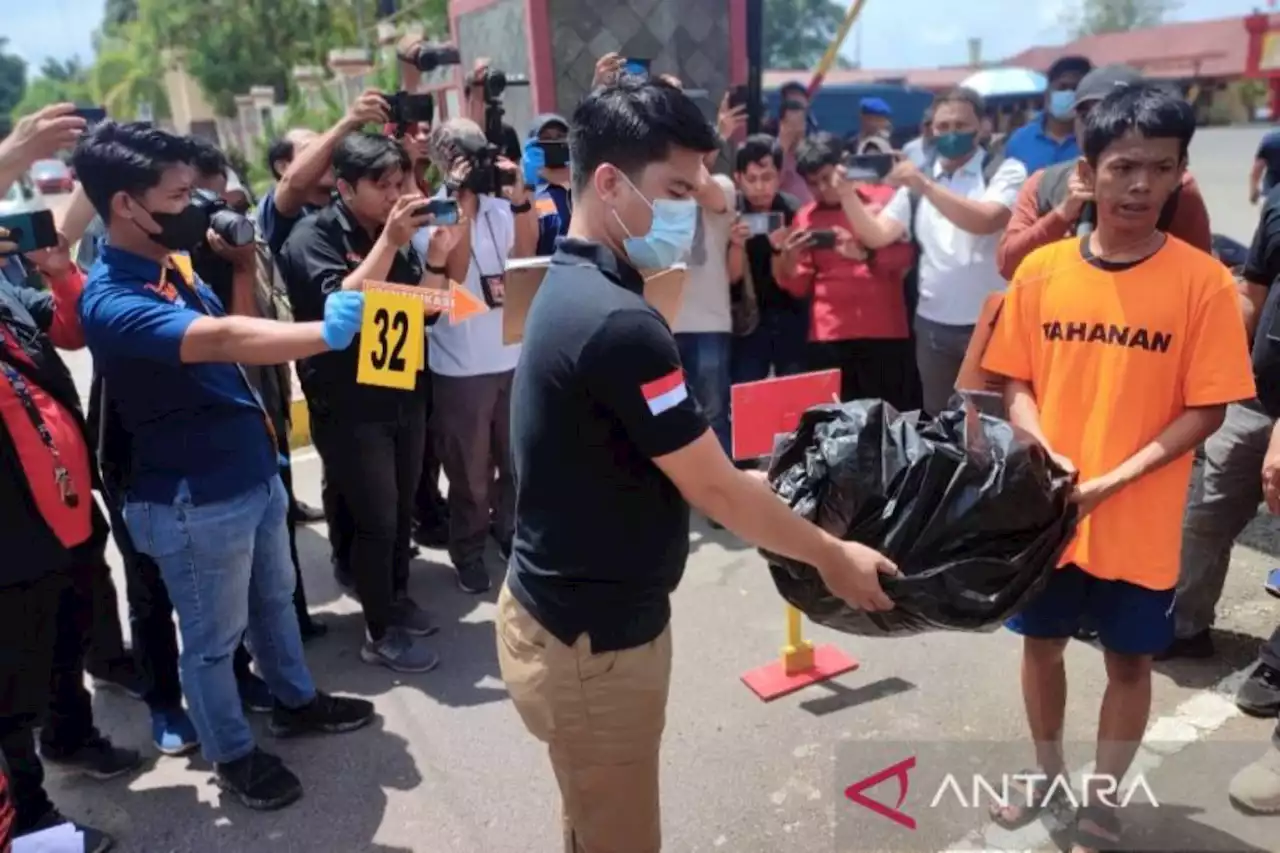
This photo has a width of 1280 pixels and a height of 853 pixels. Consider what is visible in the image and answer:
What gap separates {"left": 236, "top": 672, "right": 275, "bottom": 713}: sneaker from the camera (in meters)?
3.62

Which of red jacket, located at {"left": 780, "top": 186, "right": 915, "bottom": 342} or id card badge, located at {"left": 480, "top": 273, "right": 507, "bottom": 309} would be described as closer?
id card badge, located at {"left": 480, "top": 273, "right": 507, "bottom": 309}

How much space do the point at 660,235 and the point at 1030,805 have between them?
2.06m

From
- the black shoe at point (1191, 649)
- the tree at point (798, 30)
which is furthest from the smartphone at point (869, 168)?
the tree at point (798, 30)

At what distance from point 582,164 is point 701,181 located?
0.26 meters

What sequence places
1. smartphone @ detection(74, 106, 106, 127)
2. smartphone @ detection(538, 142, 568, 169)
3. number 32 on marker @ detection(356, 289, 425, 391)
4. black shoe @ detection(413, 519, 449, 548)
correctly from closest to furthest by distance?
number 32 on marker @ detection(356, 289, 425, 391) < smartphone @ detection(74, 106, 106, 127) < smartphone @ detection(538, 142, 568, 169) < black shoe @ detection(413, 519, 449, 548)

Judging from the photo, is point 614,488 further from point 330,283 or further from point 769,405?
point 330,283

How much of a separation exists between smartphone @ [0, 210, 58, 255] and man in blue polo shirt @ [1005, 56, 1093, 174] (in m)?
4.18

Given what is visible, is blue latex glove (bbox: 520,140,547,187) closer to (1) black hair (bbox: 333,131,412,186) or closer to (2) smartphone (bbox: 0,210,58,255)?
(1) black hair (bbox: 333,131,412,186)

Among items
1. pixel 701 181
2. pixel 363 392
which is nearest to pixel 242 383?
pixel 363 392

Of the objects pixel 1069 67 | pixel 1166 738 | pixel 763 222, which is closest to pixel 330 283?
pixel 763 222

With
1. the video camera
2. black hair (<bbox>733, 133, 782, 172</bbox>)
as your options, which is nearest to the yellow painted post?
black hair (<bbox>733, 133, 782, 172</bbox>)

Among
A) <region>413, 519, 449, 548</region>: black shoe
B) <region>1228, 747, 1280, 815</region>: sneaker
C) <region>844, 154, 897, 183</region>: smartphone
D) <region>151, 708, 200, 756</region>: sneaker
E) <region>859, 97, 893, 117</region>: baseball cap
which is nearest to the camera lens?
<region>1228, 747, 1280, 815</region>: sneaker

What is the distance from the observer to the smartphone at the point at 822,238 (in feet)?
15.7

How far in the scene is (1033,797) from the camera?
9.39 ft
